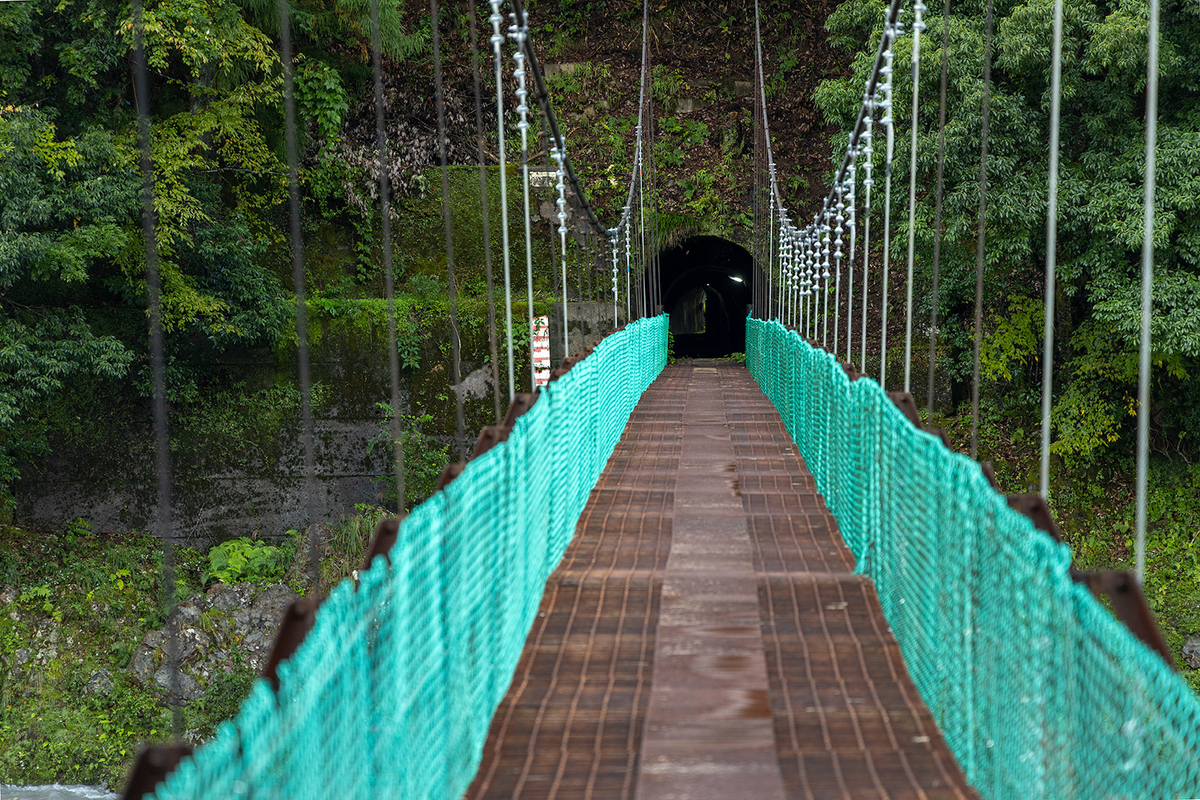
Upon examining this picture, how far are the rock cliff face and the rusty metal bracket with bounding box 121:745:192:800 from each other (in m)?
12.0

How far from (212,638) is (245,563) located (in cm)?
169

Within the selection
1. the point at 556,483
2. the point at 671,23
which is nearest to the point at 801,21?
→ the point at 671,23

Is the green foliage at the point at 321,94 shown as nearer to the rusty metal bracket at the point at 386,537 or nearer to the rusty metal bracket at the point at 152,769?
the rusty metal bracket at the point at 386,537

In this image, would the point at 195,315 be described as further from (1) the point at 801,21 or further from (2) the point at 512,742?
(1) the point at 801,21

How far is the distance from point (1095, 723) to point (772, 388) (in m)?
9.92

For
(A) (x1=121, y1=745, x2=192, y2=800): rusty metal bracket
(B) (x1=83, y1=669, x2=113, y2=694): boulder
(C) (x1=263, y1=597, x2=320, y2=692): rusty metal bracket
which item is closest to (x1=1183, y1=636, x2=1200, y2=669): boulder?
(C) (x1=263, y1=597, x2=320, y2=692): rusty metal bracket

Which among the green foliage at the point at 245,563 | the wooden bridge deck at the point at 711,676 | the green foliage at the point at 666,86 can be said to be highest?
the green foliage at the point at 666,86

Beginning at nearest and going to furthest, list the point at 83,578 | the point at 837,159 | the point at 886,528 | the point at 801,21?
the point at 886,528
the point at 83,578
the point at 837,159
the point at 801,21

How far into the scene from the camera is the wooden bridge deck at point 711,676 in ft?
9.04

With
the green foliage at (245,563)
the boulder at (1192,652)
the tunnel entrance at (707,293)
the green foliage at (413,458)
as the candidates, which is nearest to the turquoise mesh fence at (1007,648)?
A: the boulder at (1192,652)

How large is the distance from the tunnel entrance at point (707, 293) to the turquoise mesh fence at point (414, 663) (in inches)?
733

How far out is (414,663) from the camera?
7.68 feet

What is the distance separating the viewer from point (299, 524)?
15.6 m

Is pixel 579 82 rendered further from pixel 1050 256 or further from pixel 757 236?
pixel 1050 256
